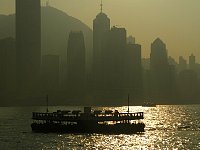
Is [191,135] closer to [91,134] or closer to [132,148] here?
[91,134]

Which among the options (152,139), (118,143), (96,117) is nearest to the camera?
(118,143)

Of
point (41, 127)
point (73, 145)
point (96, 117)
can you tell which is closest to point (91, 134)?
point (96, 117)

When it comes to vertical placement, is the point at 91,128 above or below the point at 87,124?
below

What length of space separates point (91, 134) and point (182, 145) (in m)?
35.1

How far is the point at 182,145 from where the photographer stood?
149250 mm

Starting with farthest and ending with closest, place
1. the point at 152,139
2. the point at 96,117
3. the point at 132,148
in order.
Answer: the point at 96,117, the point at 152,139, the point at 132,148

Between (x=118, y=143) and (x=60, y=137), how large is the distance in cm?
2399

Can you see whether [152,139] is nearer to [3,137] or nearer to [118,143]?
[118,143]

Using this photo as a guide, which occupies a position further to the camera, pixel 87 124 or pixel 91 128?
pixel 87 124

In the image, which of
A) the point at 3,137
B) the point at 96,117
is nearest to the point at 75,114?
the point at 96,117

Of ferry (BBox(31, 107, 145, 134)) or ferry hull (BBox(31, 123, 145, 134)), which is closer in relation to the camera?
ferry (BBox(31, 107, 145, 134))

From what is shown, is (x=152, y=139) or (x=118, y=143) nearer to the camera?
(x=118, y=143)

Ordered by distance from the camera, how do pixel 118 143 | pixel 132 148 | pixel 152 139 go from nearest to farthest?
pixel 132 148
pixel 118 143
pixel 152 139

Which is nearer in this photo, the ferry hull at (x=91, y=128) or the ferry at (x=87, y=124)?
the ferry at (x=87, y=124)
